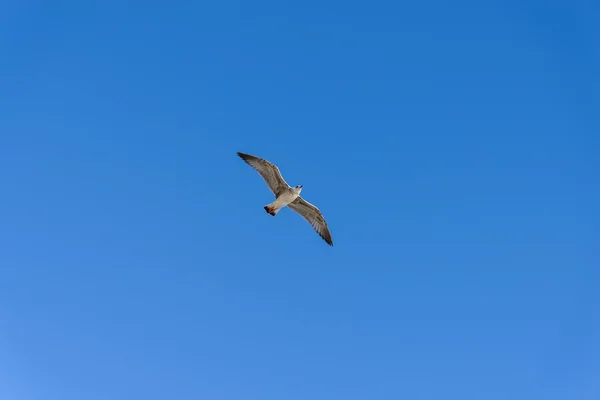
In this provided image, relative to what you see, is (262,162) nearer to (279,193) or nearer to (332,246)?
(279,193)

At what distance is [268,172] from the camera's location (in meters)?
32.9

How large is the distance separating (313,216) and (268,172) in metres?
4.40

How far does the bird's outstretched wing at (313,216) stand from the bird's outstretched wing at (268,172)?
188cm

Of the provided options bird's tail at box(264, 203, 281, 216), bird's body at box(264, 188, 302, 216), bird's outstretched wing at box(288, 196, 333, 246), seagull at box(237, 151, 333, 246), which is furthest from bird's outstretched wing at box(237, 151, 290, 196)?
bird's outstretched wing at box(288, 196, 333, 246)

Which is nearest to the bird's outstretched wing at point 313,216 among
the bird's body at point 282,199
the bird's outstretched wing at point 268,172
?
the bird's body at point 282,199

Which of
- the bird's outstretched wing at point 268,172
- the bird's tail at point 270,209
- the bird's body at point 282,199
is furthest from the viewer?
the bird's tail at point 270,209

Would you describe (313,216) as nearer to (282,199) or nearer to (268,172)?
(282,199)

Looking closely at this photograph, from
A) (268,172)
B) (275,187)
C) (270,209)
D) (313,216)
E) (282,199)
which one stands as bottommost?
(270,209)

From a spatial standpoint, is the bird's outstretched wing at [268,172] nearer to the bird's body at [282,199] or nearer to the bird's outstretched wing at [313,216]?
the bird's body at [282,199]

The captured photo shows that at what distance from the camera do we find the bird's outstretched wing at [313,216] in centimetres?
3516

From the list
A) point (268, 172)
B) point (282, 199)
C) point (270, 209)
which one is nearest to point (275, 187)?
point (282, 199)

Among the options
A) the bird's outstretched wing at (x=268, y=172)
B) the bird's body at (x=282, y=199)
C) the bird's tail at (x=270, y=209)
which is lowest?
the bird's tail at (x=270, y=209)

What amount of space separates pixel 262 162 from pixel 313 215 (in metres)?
4.91

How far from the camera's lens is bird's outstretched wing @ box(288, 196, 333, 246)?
115 ft
